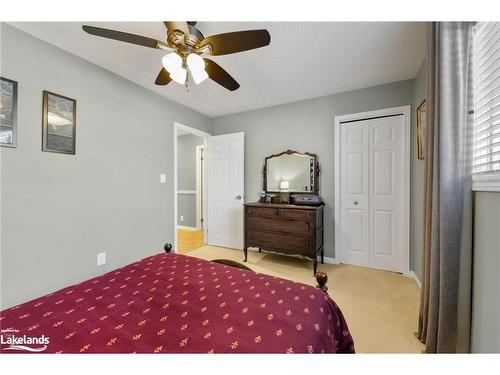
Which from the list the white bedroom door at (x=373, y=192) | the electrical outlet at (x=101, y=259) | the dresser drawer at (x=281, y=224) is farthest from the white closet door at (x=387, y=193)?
the electrical outlet at (x=101, y=259)

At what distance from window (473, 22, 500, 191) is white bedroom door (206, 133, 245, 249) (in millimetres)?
2822

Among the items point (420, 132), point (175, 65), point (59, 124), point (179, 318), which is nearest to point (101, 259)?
point (59, 124)

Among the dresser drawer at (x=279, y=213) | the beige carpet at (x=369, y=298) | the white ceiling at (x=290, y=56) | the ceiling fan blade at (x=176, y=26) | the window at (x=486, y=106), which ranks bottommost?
the beige carpet at (x=369, y=298)

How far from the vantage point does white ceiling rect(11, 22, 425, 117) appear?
1687 millimetres

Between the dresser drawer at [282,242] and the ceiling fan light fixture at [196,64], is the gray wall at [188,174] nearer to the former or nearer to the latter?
the dresser drawer at [282,242]

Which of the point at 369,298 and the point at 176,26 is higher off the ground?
the point at 176,26

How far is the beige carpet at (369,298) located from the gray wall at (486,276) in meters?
0.57

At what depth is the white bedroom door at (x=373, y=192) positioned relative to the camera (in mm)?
2656

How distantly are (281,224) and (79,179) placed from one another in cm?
→ 236

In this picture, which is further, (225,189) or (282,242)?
(225,189)

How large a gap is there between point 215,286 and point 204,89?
2552 mm

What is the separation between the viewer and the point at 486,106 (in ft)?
3.65

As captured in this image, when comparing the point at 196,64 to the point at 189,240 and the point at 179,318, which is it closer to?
the point at 179,318

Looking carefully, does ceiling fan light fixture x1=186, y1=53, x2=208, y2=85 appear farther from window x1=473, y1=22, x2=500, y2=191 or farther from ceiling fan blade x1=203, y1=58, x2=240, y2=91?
window x1=473, y1=22, x2=500, y2=191
